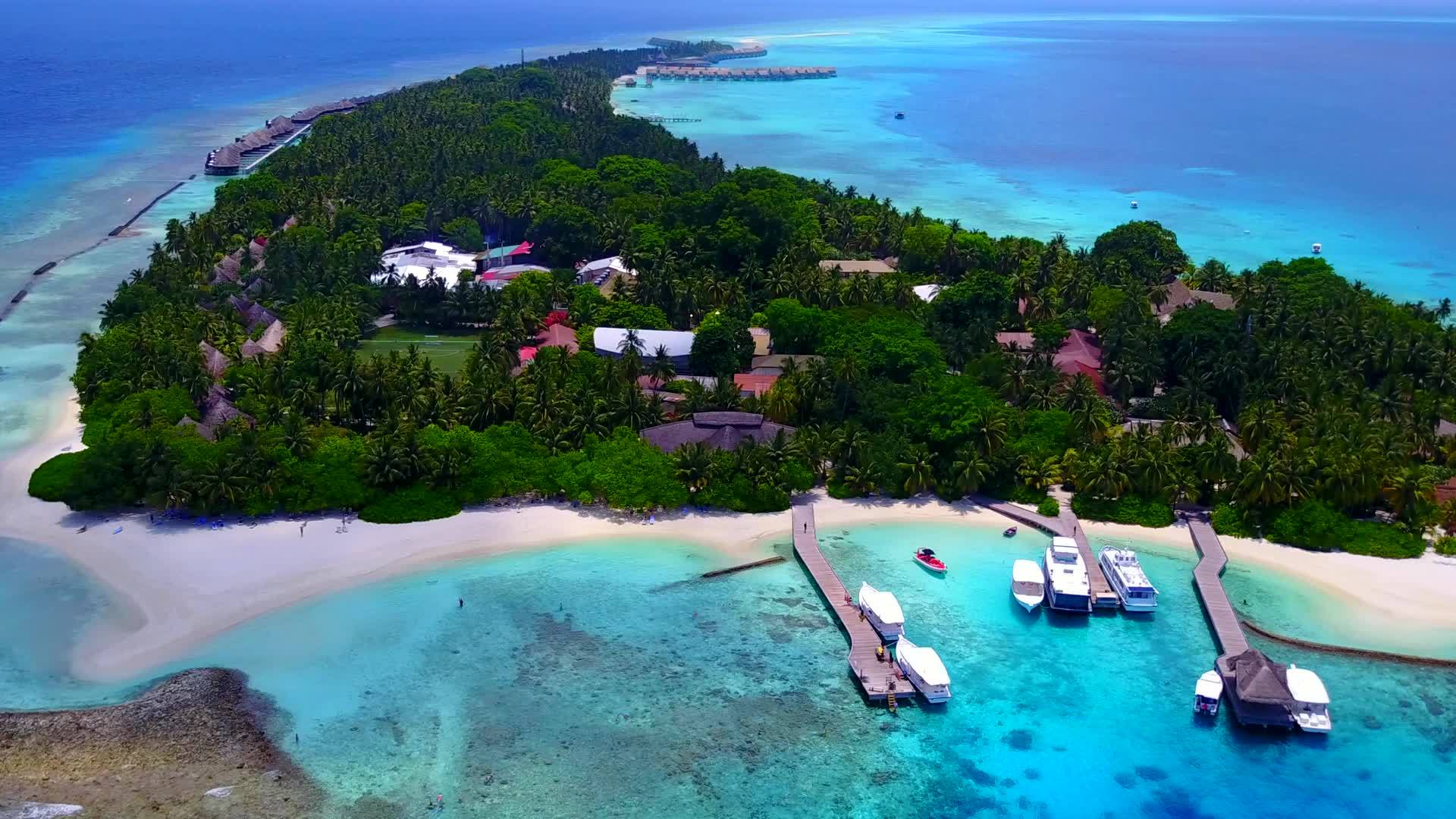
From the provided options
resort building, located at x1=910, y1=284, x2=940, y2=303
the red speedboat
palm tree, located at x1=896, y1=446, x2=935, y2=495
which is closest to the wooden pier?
palm tree, located at x1=896, y1=446, x2=935, y2=495

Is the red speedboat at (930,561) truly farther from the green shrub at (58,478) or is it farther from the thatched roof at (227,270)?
the thatched roof at (227,270)

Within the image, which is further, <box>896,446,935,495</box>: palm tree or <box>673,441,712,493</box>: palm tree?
<box>896,446,935,495</box>: palm tree

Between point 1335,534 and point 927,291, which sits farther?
point 927,291

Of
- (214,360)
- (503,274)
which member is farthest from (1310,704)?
(503,274)

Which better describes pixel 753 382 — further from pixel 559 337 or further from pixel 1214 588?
pixel 1214 588

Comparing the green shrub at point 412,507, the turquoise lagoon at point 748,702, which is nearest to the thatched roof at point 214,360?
the turquoise lagoon at point 748,702

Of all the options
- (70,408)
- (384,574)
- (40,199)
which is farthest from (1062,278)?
(40,199)

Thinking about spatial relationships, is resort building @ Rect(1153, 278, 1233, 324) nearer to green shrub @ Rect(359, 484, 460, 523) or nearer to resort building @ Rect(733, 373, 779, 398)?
resort building @ Rect(733, 373, 779, 398)

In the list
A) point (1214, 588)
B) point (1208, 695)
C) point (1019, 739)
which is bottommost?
point (1019, 739)
